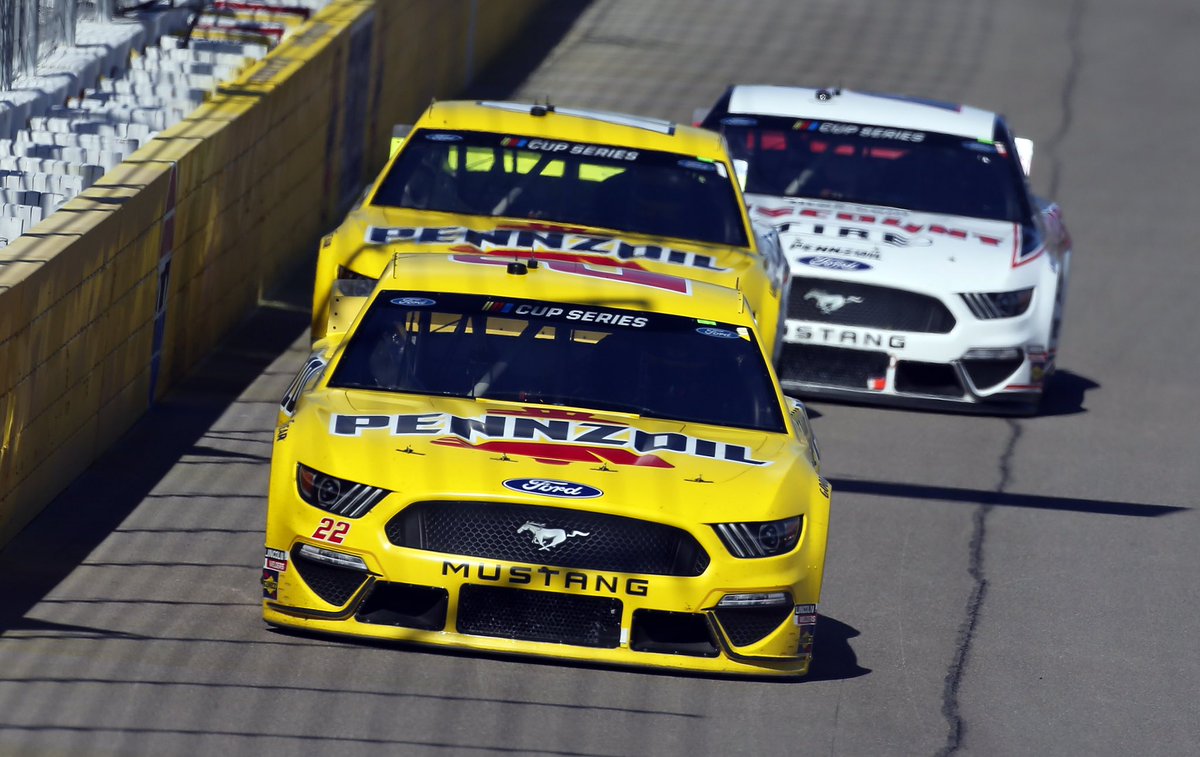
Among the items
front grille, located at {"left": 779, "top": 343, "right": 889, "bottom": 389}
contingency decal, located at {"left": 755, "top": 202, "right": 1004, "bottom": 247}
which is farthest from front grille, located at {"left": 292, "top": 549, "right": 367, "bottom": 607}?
contingency decal, located at {"left": 755, "top": 202, "right": 1004, "bottom": 247}

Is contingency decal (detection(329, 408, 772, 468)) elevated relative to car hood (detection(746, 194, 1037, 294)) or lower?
elevated

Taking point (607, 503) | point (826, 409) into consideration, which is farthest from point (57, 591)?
point (826, 409)

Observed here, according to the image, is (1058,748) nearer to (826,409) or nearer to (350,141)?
(826,409)

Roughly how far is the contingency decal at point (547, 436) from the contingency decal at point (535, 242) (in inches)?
111

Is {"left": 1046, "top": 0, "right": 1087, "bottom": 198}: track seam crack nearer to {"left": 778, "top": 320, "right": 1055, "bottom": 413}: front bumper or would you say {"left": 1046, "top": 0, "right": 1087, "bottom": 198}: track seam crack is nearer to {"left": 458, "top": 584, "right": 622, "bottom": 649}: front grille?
{"left": 778, "top": 320, "right": 1055, "bottom": 413}: front bumper

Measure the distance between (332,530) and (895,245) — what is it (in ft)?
19.7

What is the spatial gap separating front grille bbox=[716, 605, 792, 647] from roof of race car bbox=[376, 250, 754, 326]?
4.90 ft

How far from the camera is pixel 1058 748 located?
6.83 meters

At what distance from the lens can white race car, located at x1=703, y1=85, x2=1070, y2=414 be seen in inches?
468

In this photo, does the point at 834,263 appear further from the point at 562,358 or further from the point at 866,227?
the point at 562,358

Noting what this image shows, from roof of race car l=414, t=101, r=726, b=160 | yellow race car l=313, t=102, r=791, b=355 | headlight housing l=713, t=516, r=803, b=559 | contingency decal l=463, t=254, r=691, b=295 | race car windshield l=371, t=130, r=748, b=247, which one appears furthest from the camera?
roof of race car l=414, t=101, r=726, b=160

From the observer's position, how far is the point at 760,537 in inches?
274

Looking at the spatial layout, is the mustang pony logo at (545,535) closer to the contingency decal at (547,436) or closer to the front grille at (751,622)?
the contingency decal at (547,436)

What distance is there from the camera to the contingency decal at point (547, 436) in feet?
23.2
